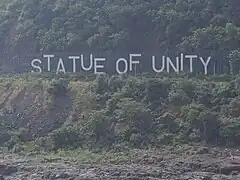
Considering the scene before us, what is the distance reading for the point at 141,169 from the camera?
3106 cm

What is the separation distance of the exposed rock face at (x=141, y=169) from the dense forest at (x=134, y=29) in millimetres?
9747

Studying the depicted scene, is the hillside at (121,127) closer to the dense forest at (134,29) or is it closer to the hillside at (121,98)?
the hillside at (121,98)

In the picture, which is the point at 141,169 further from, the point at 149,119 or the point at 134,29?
the point at 134,29

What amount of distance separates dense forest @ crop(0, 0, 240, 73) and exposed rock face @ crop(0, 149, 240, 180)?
9747mm

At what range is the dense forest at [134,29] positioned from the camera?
41.5 m

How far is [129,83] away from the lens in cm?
3884

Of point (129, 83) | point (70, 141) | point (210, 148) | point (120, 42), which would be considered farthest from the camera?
point (120, 42)

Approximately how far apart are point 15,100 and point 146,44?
32.3 ft

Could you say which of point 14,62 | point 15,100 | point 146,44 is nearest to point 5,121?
point 15,100

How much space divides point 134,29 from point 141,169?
16181 mm

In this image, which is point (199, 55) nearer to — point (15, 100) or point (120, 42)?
point (120, 42)

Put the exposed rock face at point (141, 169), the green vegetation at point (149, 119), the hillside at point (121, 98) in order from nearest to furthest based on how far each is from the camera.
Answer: the exposed rock face at point (141, 169) → the hillside at point (121, 98) → the green vegetation at point (149, 119)

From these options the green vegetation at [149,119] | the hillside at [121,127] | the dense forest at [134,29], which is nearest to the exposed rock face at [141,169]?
the hillside at [121,127]

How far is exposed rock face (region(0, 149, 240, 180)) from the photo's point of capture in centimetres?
3039
